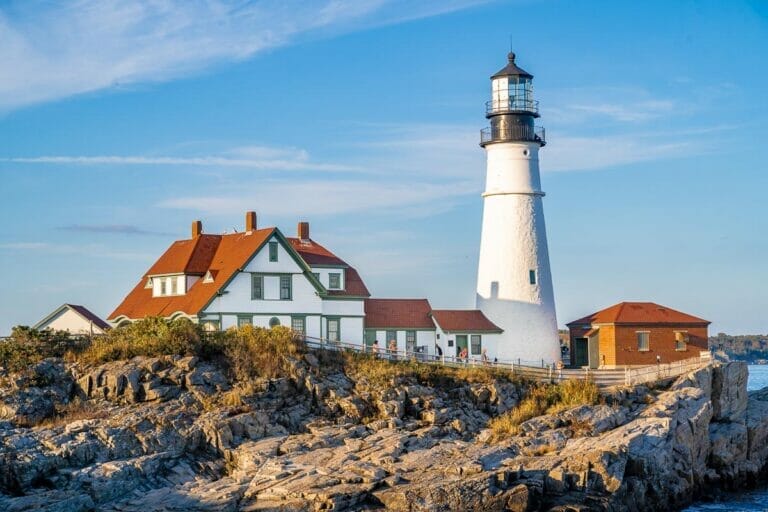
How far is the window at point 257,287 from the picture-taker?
1593 inches

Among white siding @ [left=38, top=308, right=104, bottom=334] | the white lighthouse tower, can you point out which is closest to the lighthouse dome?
the white lighthouse tower

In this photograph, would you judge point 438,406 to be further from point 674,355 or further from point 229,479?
point 674,355

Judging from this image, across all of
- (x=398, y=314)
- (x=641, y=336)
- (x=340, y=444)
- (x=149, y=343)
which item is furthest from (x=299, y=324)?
(x=641, y=336)

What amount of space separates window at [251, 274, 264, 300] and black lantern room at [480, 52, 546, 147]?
10.2 meters

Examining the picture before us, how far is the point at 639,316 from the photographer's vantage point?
151 feet

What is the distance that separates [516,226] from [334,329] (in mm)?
7896

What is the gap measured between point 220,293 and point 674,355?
1748 centimetres

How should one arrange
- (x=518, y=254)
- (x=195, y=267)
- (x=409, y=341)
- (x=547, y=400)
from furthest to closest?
(x=518, y=254)
(x=409, y=341)
(x=195, y=267)
(x=547, y=400)

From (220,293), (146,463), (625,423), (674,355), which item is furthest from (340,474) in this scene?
(674,355)

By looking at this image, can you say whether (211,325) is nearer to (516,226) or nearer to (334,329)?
(334,329)

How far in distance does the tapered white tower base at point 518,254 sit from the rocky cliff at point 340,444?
778cm

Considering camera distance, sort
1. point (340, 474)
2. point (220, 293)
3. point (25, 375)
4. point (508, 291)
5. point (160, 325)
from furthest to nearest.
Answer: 1. point (508, 291)
2. point (220, 293)
3. point (160, 325)
4. point (25, 375)
5. point (340, 474)

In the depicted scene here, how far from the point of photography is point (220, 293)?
131 feet

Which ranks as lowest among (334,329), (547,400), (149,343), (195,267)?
(547,400)
